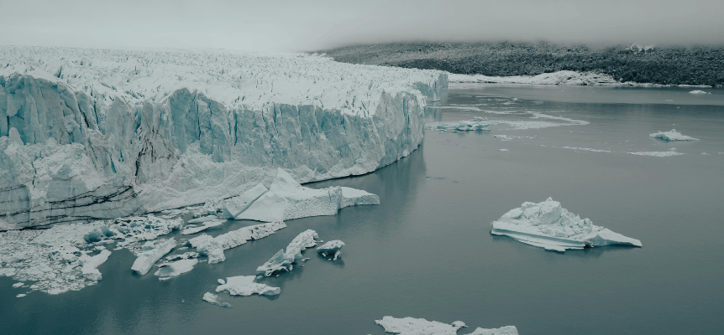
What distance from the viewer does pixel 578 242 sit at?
6898 millimetres

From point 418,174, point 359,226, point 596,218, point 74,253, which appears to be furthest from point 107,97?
point 596,218

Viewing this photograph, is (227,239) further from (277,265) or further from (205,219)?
(277,265)

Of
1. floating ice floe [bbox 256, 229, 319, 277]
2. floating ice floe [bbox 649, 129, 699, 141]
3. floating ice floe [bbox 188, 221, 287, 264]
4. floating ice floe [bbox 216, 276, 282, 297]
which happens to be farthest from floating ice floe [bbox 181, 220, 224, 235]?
floating ice floe [bbox 649, 129, 699, 141]

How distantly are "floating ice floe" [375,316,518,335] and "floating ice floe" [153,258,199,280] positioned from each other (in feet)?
8.00

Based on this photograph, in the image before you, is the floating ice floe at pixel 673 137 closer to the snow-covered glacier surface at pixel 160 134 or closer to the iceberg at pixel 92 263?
the snow-covered glacier surface at pixel 160 134

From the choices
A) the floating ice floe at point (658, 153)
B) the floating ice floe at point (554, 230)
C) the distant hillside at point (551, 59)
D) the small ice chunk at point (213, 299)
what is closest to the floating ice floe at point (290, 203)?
the small ice chunk at point (213, 299)

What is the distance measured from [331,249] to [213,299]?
63.4 inches

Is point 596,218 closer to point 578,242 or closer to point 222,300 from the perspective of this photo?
point 578,242

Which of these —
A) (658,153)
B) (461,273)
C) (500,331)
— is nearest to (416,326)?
(500,331)

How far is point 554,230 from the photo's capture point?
704cm

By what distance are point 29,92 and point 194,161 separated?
2.39 metres

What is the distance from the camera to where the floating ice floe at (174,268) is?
19.5ft

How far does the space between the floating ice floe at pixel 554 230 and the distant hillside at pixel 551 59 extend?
1301 inches

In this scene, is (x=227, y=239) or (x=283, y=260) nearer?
(x=283, y=260)
